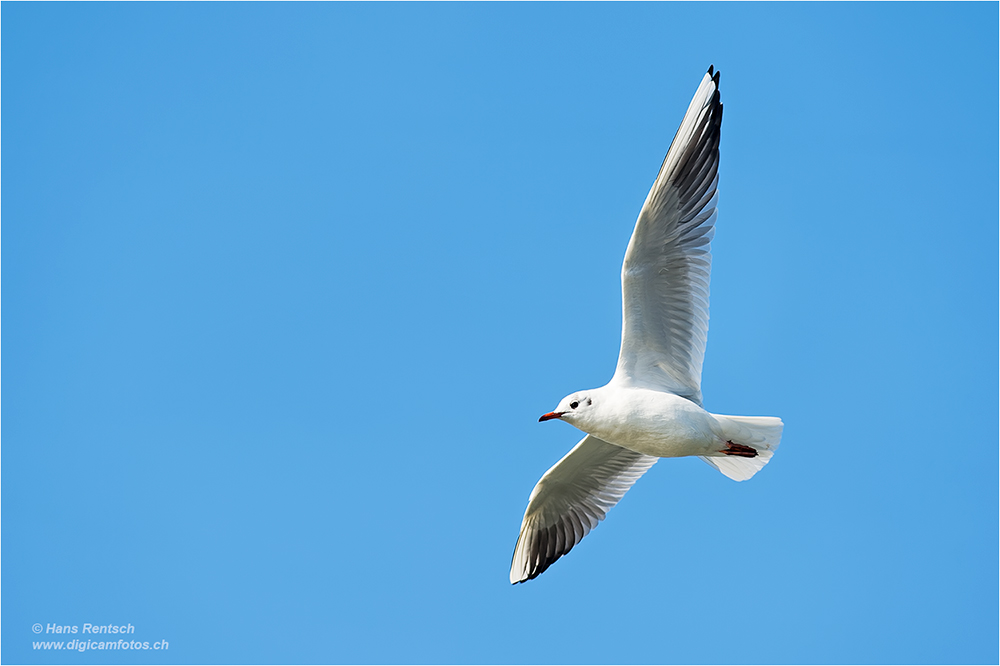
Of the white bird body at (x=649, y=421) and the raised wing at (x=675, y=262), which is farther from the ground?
the raised wing at (x=675, y=262)

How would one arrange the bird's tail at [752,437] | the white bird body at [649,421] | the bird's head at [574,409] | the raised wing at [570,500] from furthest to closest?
the raised wing at [570,500]
the bird's tail at [752,437]
the bird's head at [574,409]
the white bird body at [649,421]

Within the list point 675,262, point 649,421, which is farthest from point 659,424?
point 675,262

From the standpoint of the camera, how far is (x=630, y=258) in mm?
8180

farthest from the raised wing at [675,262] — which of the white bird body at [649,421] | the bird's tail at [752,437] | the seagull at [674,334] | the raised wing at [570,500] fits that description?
the raised wing at [570,500]

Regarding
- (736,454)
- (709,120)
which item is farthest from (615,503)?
(709,120)

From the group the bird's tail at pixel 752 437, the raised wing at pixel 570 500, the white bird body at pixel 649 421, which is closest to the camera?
the white bird body at pixel 649 421

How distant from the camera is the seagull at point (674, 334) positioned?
8195 millimetres

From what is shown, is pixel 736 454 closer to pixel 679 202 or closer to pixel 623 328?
pixel 623 328

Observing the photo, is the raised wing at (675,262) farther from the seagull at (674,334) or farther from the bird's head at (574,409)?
the bird's head at (574,409)

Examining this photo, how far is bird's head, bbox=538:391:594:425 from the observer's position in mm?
Result: 8281

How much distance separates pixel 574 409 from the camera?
8.31 m

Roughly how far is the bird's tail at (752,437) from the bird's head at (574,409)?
89 cm

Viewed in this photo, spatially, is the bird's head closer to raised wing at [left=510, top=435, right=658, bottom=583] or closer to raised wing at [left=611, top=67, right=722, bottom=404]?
raised wing at [left=611, top=67, right=722, bottom=404]

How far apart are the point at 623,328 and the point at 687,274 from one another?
1.90 ft
